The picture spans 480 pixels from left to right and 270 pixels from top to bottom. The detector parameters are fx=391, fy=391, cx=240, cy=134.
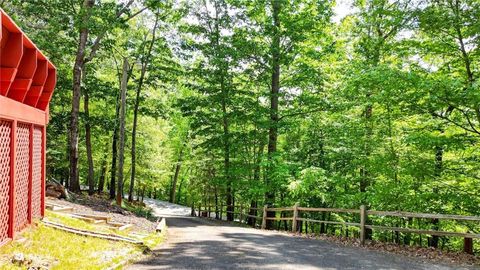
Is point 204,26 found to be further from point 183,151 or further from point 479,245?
point 183,151

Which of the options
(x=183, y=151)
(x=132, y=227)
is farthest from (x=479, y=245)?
(x=183, y=151)

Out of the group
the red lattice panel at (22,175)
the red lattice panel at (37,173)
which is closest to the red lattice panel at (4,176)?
the red lattice panel at (22,175)

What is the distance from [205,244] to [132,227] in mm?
2940

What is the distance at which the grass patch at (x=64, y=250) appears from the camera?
19.2 ft

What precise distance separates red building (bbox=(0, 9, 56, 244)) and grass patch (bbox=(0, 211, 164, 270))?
0.93ft

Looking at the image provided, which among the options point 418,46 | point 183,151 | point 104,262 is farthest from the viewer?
point 183,151

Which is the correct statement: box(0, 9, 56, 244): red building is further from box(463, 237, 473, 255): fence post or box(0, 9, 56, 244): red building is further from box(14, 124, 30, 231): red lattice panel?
box(463, 237, 473, 255): fence post

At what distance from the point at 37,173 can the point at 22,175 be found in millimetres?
1190

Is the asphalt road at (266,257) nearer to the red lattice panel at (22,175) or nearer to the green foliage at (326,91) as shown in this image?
the red lattice panel at (22,175)

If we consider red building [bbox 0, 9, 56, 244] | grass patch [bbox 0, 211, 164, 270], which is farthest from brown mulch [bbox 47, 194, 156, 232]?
grass patch [bbox 0, 211, 164, 270]

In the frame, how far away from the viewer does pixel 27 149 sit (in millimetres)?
7512

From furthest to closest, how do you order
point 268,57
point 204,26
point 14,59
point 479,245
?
1. point 204,26
2. point 268,57
3. point 479,245
4. point 14,59

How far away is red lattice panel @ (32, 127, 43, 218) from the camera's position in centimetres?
797

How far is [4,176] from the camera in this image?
614cm
